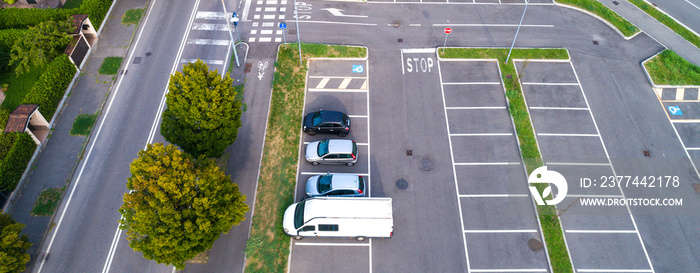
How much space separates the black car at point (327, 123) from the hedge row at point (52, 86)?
20.4 m

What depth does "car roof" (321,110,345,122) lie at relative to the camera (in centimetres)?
2795

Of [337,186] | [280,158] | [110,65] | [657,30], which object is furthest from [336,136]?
[657,30]

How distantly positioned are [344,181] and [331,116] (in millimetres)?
5897

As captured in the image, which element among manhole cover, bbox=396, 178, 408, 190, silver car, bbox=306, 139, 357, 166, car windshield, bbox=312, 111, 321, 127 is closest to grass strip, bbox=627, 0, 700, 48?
manhole cover, bbox=396, 178, 408, 190

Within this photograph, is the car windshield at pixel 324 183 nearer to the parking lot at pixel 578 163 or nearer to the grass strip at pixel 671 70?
the parking lot at pixel 578 163

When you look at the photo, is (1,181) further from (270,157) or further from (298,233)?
(298,233)

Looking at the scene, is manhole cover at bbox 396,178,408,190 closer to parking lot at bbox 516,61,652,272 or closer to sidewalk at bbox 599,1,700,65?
parking lot at bbox 516,61,652,272

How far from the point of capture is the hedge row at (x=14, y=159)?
949 inches

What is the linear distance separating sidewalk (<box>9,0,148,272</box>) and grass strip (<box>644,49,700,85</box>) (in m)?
49.7

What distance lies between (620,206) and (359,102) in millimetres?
21213

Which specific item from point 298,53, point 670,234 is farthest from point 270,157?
point 670,234

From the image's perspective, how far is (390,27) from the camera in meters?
36.3

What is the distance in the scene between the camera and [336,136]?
28750mm

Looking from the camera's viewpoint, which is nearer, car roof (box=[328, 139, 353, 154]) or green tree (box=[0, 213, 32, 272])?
green tree (box=[0, 213, 32, 272])
